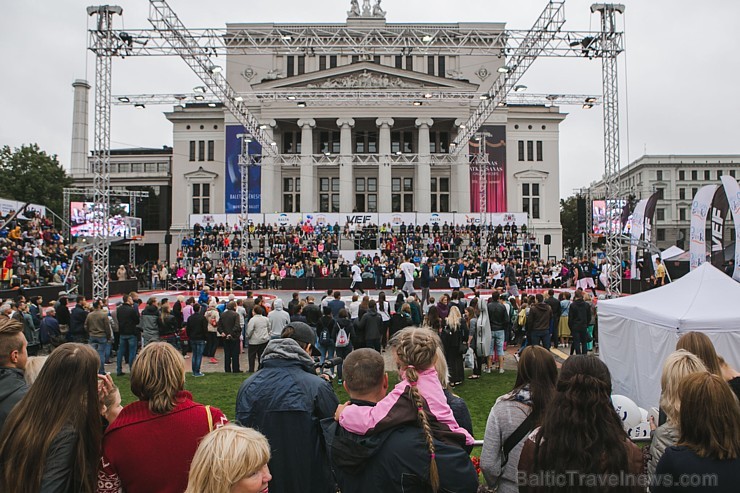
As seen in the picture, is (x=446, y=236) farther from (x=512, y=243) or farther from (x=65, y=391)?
(x=65, y=391)

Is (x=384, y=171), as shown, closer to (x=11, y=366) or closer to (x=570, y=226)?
(x=11, y=366)

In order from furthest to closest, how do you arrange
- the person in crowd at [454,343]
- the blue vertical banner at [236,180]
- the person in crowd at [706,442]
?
the blue vertical banner at [236,180] → the person in crowd at [454,343] → the person in crowd at [706,442]

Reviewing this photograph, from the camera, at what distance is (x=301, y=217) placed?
38.9 metres

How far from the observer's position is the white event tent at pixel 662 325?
7.02 metres

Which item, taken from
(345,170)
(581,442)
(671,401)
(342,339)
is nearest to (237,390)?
(342,339)

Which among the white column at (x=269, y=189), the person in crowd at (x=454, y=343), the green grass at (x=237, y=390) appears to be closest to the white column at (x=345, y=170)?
the white column at (x=269, y=189)

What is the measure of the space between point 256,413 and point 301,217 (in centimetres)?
3602

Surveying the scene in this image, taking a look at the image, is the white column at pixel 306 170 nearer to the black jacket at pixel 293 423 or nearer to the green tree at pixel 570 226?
the black jacket at pixel 293 423

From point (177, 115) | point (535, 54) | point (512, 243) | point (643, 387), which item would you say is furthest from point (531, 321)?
point (177, 115)

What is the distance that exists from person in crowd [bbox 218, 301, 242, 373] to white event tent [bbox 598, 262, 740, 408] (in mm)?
7802

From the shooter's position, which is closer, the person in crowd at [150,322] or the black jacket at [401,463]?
the black jacket at [401,463]

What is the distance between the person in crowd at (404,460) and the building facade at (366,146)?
4202 cm

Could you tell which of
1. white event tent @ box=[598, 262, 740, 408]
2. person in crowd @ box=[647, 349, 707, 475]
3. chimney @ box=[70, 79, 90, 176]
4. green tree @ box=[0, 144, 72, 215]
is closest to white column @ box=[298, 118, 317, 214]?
green tree @ box=[0, 144, 72, 215]

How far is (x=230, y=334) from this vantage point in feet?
36.8
